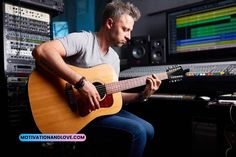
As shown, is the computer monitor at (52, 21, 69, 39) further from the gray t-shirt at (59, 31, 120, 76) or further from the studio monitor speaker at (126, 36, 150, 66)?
the gray t-shirt at (59, 31, 120, 76)

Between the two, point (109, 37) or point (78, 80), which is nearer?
point (78, 80)

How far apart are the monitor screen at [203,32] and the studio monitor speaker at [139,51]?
0.63ft

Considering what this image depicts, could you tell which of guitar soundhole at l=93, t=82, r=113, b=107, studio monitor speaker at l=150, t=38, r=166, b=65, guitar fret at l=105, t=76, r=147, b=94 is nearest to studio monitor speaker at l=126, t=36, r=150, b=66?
studio monitor speaker at l=150, t=38, r=166, b=65

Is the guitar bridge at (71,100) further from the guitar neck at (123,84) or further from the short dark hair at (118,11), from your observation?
the short dark hair at (118,11)

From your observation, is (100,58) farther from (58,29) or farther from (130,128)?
(58,29)

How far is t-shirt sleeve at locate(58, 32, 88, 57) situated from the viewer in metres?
1.29

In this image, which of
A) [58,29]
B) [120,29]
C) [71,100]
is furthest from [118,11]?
[58,29]

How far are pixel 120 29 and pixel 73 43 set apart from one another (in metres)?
0.30

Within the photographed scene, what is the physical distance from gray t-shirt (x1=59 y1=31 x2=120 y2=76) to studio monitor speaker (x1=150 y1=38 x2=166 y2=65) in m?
0.58

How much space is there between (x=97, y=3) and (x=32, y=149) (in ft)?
5.21

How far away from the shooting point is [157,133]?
204cm

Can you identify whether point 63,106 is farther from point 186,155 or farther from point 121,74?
point 186,155

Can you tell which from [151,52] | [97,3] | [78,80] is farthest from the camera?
[97,3]

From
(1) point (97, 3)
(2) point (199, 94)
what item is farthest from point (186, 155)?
(1) point (97, 3)
